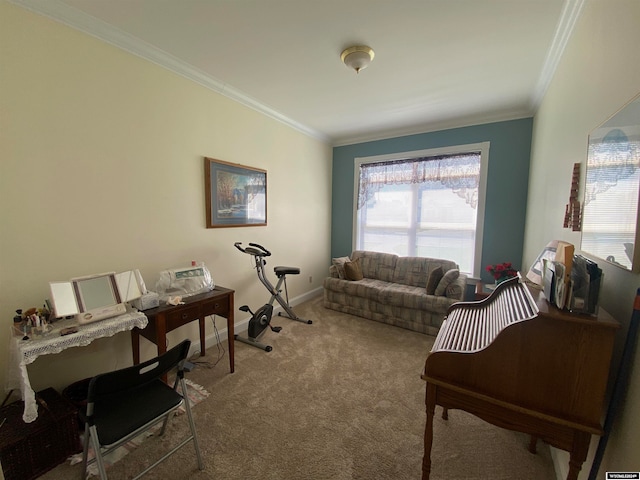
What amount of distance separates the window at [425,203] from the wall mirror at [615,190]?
7.96 ft

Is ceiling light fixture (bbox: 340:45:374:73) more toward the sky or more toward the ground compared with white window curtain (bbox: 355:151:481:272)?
more toward the sky

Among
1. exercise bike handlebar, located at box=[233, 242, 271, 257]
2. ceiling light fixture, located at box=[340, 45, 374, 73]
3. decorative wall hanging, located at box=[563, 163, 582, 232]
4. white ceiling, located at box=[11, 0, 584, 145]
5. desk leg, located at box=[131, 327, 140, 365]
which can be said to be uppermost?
white ceiling, located at box=[11, 0, 584, 145]

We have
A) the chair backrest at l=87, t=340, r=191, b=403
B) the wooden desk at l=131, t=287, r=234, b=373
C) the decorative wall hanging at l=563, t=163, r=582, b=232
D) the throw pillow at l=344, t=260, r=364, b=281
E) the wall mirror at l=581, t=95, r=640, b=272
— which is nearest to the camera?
the wall mirror at l=581, t=95, r=640, b=272

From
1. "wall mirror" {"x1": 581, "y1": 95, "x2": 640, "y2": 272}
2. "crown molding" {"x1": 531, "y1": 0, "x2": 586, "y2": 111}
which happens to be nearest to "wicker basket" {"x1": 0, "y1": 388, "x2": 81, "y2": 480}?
"wall mirror" {"x1": 581, "y1": 95, "x2": 640, "y2": 272}

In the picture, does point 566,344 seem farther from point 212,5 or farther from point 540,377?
point 212,5

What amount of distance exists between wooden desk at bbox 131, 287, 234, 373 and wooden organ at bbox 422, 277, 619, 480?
67.3 inches

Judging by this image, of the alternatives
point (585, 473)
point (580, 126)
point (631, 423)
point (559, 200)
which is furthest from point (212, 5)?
point (585, 473)

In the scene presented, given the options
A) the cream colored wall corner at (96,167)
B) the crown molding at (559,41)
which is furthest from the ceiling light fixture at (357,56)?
the cream colored wall corner at (96,167)

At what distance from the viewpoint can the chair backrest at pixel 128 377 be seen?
1086mm

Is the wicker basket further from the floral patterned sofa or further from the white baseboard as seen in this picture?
the floral patterned sofa

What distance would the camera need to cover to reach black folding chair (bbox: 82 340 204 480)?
112cm

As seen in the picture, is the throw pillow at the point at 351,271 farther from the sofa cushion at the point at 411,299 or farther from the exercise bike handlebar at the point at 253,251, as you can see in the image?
the exercise bike handlebar at the point at 253,251

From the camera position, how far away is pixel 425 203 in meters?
3.97

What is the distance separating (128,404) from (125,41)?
2.47m
